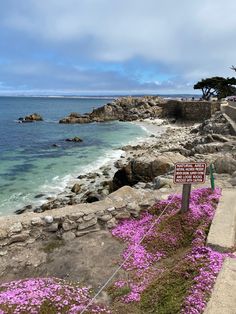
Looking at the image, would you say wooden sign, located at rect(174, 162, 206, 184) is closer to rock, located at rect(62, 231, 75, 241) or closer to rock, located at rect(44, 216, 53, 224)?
rock, located at rect(62, 231, 75, 241)

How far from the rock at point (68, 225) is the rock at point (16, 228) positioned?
1.05 metres

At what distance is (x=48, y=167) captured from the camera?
30.5 m

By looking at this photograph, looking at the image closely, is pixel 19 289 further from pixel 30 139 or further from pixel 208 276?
pixel 30 139

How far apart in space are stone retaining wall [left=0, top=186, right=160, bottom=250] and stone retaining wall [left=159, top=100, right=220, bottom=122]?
173ft

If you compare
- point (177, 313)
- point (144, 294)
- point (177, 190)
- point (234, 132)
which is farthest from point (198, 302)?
point (234, 132)

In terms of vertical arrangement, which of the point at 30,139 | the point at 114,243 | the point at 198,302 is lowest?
the point at 30,139

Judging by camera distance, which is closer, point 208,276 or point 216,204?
point 208,276

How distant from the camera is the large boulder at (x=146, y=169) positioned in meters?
18.6

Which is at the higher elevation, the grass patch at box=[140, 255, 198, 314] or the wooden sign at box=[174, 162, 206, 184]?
the wooden sign at box=[174, 162, 206, 184]

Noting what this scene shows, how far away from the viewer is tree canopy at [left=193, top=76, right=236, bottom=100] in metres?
76.1

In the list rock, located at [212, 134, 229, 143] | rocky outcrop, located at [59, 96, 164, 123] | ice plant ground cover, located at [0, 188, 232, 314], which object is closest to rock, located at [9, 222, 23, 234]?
ice plant ground cover, located at [0, 188, 232, 314]

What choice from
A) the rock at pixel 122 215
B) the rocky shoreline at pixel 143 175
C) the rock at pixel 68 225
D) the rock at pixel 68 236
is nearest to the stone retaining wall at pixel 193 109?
the rocky shoreline at pixel 143 175

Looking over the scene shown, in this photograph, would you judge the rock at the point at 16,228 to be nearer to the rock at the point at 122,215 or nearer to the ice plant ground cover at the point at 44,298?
the ice plant ground cover at the point at 44,298

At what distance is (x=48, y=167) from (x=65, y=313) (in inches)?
994
